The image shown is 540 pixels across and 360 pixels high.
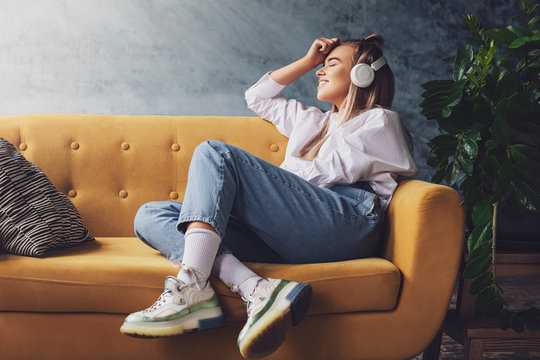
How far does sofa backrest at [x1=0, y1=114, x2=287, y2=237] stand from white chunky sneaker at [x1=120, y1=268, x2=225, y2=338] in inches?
25.5

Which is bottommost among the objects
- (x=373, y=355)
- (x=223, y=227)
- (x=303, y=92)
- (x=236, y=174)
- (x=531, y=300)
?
(x=531, y=300)

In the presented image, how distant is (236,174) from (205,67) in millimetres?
1174

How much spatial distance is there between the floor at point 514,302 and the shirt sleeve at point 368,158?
68 cm

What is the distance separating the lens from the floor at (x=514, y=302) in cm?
155

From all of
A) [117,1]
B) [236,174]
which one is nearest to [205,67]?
[117,1]

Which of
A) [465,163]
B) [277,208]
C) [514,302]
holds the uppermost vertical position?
[465,163]

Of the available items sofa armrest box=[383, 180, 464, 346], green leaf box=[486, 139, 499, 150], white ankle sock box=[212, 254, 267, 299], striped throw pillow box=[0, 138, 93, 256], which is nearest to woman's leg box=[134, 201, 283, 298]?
white ankle sock box=[212, 254, 267, 299]

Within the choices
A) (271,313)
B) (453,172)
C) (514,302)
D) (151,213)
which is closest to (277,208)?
(271,313)

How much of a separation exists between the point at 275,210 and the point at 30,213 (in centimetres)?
71

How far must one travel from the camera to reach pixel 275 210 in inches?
46.0

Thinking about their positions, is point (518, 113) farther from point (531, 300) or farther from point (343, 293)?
point (531, 300)

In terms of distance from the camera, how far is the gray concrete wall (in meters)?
2.09

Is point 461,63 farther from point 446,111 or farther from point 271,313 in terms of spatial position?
point 271,313

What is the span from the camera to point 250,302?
1.05 m
